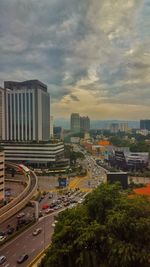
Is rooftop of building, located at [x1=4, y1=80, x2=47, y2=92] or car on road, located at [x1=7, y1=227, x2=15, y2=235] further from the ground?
rooftop of building, located at [x1=4, y1=80, x2=47, y2=92]

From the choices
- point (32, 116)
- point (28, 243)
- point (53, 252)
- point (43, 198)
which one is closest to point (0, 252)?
point (28, 243)

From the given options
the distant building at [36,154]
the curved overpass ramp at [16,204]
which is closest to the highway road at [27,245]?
the curved overpass ramp at [16,204]

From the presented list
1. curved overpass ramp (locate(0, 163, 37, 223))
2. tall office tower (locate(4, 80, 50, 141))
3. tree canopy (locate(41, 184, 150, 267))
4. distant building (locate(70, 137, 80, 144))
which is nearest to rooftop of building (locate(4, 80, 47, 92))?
tall office tower (locate(4, 80, 50, 141))

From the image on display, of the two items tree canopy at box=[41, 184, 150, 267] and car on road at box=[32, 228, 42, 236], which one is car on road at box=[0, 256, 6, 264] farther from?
car on road at box=[32, 228, 42, 236]

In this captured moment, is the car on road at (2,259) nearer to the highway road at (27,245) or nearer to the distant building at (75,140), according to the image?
the highway road at (27,245)

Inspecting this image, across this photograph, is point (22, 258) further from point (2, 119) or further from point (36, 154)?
point (2, 119)

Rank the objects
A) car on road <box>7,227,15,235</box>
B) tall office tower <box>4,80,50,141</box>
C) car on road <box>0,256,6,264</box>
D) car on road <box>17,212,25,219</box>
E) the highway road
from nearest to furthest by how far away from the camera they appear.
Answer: car on road <box>0,256,6,264</box>
the highway road
car on road <box>7,227,15,235</box>
car on road <box>17,212,25,219</box>
tall office tower <box>4,80,50,141</box>

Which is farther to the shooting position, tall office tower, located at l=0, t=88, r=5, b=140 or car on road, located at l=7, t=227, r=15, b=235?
tall office tower, located at l=0, t=88, r=5, b=140
